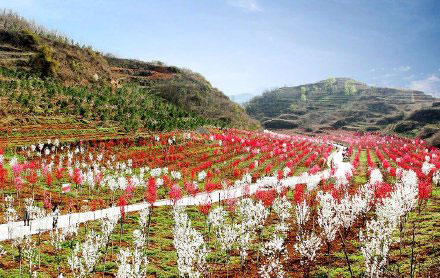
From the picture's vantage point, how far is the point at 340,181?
37688 millimetres

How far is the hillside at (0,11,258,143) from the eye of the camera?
204 feet

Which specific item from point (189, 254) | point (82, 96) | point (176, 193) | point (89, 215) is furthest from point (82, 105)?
point (189, 254)

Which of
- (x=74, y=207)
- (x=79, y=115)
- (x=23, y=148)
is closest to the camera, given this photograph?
(x=74, y=207)

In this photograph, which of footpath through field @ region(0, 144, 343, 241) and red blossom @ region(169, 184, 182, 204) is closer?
footpath through field @ region(0, 144, 343, 241)

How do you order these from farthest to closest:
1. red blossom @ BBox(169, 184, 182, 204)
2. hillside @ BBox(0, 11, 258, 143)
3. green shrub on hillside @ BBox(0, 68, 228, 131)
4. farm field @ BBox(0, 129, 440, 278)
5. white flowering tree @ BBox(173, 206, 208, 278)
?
green shrub on hillside @ BBox(0, 68, 228, 131)
hillside @ BBox(0, 11, 258, 143)
red blossom @ BBox(169, 184, 182, 204)
farm field @ BBox(0, 129, 440, 278)
white flowering tree @ BBox(173, 206, 208, 278)

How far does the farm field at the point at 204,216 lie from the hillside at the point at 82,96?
929cm

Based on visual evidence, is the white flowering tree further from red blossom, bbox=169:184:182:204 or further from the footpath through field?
red blossom, bbox=169:184:182:204

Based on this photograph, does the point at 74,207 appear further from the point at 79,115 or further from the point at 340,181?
the point at 79,115

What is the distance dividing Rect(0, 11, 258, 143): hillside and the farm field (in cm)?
929

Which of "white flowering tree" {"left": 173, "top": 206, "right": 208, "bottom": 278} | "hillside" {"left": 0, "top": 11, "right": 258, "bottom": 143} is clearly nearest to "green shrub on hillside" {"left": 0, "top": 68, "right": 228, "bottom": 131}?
"hillside" {"left": 0, "top": 11, "right": 258, "bottom": 143}

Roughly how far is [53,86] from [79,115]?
14254 mm

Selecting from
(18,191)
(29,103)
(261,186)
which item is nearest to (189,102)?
(29,103)

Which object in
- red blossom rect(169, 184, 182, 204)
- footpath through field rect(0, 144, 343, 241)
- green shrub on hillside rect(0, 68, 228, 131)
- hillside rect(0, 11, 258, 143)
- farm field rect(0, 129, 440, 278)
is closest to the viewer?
farm field rect(0, 129, 440, 278)

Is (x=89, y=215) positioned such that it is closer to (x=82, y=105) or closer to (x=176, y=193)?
(x=176, y=193)
